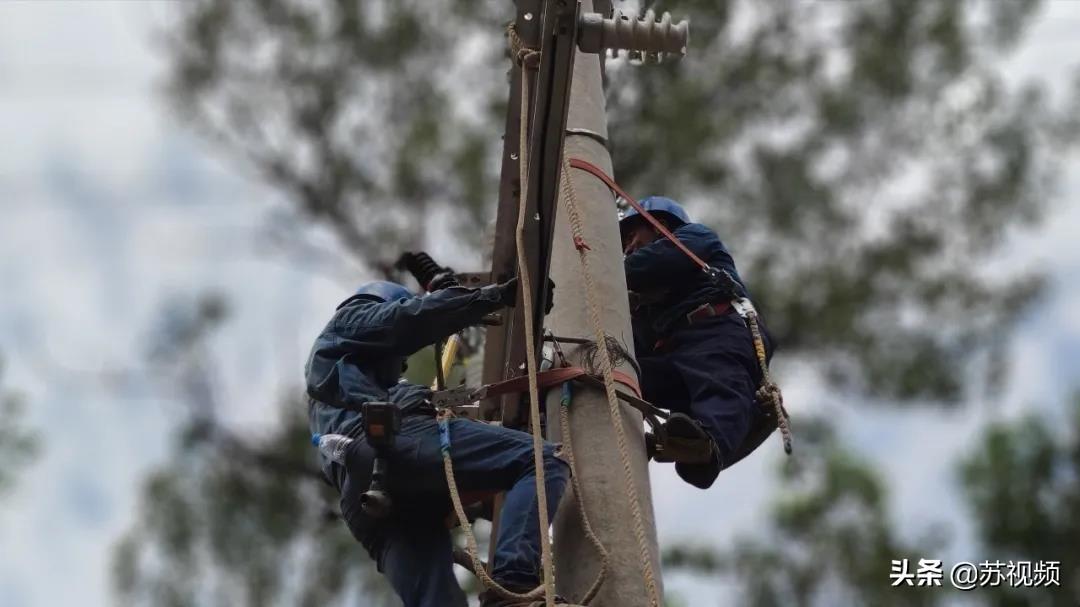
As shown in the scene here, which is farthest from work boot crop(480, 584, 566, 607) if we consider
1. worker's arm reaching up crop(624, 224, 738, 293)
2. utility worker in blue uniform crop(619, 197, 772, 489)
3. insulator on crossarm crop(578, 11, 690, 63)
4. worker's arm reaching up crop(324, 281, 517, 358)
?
worker's arm reaching up crop(624, 224, 738, 293)

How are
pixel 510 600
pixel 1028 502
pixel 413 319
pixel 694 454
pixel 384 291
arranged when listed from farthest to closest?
pixel 1028 502 → pixel 384 291 → pixel 694 454 → pixel 413 319 → pixel 510 600

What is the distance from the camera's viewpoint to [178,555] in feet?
43.3

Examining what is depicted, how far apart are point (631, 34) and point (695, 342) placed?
144 centimetres

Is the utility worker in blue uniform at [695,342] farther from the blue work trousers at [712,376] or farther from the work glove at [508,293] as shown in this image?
the work glove at [508,293]

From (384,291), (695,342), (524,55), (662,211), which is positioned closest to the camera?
(524,55)

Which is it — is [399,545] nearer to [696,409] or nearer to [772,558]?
[696,409]

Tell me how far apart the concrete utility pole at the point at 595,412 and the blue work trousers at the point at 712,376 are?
27.5 inches

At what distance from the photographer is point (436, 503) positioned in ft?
11.8

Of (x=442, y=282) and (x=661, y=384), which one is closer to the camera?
(x=442, y=282)

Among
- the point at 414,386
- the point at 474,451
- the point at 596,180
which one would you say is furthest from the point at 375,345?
the point at 596,180

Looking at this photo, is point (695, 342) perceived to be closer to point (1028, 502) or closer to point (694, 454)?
point (694, 454)

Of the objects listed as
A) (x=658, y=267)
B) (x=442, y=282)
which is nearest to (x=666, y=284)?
(x=658, y=267)

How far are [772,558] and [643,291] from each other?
974 cm

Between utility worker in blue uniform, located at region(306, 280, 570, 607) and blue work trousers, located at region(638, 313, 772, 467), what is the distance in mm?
742
